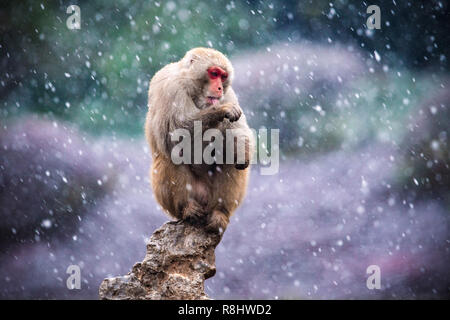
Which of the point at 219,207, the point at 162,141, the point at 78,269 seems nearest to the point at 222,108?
the point at 162,141

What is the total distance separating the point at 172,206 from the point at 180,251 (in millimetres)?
612

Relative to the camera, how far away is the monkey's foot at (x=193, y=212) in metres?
6.34

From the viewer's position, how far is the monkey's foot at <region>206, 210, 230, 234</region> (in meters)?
6.36

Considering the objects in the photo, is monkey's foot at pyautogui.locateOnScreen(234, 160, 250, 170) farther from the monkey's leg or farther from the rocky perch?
the rocky perch

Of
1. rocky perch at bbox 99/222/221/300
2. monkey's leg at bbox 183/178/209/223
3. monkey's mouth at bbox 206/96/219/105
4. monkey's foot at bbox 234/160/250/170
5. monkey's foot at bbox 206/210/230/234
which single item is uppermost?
monkey's mouth at bbox 206/96/219/105

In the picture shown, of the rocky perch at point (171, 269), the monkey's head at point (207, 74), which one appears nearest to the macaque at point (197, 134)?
the monkey's head at point (207, 74)

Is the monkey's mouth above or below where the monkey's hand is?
above

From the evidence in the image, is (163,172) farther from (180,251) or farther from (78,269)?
(78,269)

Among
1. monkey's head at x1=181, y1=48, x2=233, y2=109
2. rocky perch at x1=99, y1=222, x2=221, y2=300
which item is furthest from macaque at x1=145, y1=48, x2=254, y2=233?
rocky perch at x1=99, y1=222, x2=221, y2=300

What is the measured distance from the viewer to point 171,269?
6086 millimetres

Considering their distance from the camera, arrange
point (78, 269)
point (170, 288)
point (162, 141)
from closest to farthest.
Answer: point (170, 288), point (162, 141), point (78, 269)

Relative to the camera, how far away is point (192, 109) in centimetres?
617

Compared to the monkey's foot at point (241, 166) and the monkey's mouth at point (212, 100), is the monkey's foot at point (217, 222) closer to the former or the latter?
the monkey's foot at point (241, 166)

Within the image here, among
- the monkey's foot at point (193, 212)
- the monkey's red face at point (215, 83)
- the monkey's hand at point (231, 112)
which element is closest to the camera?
the monkey's hand at point (231, 112)
